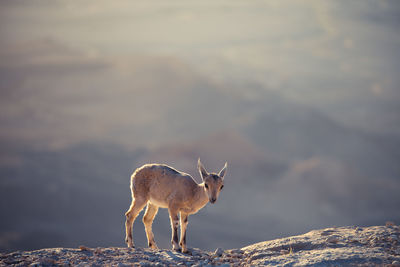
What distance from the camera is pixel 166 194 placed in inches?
773

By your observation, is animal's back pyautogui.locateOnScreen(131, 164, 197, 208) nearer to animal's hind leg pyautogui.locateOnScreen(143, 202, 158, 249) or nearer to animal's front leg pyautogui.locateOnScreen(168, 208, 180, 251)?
animal's front leg pyautogui.locateOnScreen(168, 208, 180, 251)

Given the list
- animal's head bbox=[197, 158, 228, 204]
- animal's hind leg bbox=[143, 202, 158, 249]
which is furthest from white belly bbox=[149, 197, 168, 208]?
animal's head bbox=[197, 158, 228, 204]

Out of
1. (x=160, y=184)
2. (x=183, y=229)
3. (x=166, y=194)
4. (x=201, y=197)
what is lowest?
(x=183, y=229)

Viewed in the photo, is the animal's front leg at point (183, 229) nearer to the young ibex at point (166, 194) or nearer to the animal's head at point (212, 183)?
the young ibex at point (166, 194)

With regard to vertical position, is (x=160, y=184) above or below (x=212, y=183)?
above

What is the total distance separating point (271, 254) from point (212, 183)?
3.59 metres

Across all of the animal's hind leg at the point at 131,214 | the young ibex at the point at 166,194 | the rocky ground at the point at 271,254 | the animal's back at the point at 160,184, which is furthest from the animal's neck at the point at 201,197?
the animal's hind leg at the point at 131,214

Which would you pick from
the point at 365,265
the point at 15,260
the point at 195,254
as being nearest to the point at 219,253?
the point at 195,254

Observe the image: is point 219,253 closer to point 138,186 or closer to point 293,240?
point 293,240

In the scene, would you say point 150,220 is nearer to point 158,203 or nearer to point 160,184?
point 158,203

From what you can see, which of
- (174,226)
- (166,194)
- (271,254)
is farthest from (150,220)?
(271,254)

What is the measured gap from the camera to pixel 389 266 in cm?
1440

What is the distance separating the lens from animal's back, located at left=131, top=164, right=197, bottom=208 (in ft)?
64.4

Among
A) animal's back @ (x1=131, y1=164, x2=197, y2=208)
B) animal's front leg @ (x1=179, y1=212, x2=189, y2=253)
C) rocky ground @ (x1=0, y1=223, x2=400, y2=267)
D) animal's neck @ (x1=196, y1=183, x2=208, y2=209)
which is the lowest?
rocky ground @ (x1=0, y1=223, x2=400, y2=267)
